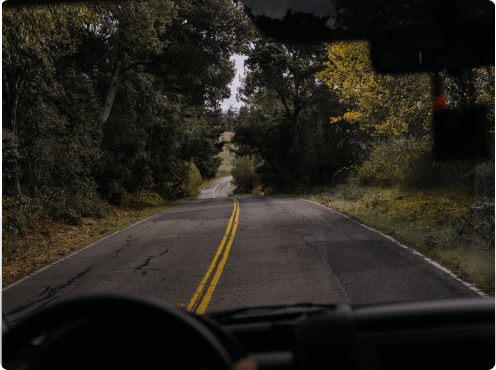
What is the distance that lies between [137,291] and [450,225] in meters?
4.64

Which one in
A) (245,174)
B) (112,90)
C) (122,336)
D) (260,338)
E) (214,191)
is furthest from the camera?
(214,191)

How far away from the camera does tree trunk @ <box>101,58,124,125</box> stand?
1944 centimetres

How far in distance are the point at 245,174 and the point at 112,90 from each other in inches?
1849

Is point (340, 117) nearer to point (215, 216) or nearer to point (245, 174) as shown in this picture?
point (215, 216)

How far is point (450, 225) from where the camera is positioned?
273 centimetres

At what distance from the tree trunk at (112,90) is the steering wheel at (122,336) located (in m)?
19.7

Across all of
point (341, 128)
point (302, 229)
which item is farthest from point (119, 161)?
point (341, 128)

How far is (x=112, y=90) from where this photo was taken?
19969 mm

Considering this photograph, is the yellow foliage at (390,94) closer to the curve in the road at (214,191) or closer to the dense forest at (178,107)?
the dense forest at (178,107)

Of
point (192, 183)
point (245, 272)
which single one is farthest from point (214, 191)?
point (245, 272)

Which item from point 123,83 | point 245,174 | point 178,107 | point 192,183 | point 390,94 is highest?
point 123,83

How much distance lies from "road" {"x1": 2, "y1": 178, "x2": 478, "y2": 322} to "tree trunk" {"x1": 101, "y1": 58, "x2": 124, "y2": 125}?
10640mm

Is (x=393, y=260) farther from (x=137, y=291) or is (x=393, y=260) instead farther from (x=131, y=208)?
(x=131, y=208)

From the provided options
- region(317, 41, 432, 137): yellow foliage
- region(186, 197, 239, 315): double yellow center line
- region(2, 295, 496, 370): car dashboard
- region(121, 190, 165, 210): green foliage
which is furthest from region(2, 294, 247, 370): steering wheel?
region(121, 190, 165, 210): green foliage
